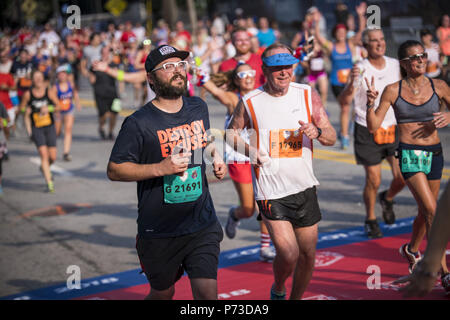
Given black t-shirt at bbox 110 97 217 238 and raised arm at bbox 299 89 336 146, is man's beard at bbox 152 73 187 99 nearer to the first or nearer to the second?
black t-shirt at bbox 110 97 217 238

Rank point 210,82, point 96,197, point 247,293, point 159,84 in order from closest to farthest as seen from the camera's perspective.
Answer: point 159,84, point 247,293, point 210,82, point 96,197

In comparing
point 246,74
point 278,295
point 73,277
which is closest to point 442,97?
point 246,74

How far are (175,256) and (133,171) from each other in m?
0.67

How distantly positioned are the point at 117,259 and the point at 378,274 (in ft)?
9.71

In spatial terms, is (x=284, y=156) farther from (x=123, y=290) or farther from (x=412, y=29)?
(x=412, y=29)

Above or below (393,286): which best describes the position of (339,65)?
above

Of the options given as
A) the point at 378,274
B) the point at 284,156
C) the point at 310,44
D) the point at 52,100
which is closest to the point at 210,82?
the point at 310,44

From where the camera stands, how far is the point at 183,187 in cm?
444

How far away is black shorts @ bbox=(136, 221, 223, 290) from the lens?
443 cm

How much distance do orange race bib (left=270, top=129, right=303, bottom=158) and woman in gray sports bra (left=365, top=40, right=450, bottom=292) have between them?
38.3 inches

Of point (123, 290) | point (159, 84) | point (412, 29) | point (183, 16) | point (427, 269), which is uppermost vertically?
point (183, 16)

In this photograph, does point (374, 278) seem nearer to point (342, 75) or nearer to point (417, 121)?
point (417, 121)

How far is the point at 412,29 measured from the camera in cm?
1916

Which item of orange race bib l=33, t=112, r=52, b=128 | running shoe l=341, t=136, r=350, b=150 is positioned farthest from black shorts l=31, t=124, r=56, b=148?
running shoe l=341, t=136, r=350, b=150
